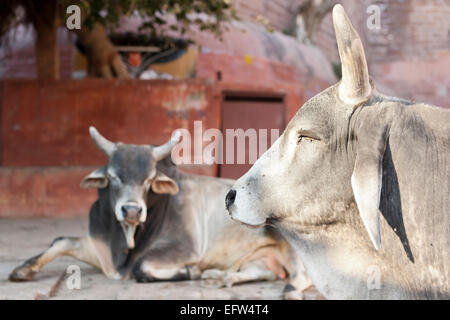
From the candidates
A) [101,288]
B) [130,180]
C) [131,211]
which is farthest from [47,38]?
[101,288]

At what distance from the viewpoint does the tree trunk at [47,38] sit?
7863mm

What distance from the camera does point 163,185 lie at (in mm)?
4320

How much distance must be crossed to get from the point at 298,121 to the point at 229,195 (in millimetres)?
317

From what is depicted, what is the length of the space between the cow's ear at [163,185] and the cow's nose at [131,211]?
1.42 feet

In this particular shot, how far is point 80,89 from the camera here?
776 centimetres

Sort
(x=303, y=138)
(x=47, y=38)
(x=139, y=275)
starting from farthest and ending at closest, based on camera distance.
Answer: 1. (x=47, y=38)
2. (x=139, y=275)
3. (x=303, y=138)

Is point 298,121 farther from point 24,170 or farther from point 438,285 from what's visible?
point 24,170

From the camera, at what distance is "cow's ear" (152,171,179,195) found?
4.24 metres

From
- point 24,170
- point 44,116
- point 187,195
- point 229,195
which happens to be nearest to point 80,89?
point 44,116

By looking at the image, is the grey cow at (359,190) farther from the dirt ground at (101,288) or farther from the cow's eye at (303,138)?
the dirt ground at (101,288)

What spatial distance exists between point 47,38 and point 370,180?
24.3ft
